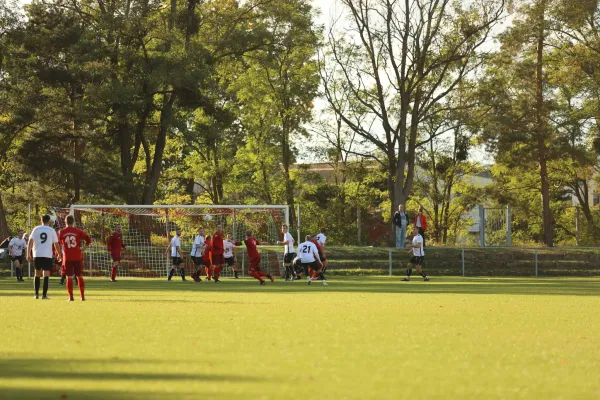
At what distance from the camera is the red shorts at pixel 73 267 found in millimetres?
22688

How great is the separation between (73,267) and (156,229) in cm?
2268

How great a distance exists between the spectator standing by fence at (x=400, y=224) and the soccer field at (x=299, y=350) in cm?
2077

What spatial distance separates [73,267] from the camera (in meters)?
22.8

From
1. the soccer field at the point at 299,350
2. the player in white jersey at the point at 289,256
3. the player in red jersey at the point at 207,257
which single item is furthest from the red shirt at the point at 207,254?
the soccer field at the point at 299,350

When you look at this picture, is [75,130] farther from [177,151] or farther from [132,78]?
[177,151]

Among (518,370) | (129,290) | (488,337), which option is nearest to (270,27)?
(129,290)

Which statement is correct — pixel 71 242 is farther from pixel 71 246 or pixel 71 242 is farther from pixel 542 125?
pixel 542 125

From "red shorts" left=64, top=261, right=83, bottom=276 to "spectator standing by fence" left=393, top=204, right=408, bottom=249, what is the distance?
20804 millimetres

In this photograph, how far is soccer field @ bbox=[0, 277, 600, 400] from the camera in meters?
8.81

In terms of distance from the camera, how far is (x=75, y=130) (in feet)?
160

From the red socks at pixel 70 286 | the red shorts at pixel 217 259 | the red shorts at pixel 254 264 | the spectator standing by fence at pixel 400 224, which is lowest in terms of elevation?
the red socks at pixel 70 286

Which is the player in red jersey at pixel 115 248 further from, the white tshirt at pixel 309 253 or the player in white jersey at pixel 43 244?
the player in white jersey at pixel 43 244

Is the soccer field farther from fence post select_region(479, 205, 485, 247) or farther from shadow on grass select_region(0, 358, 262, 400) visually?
fence post select_region(479, 205, 485, 247)

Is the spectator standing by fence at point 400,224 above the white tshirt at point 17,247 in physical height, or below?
above
